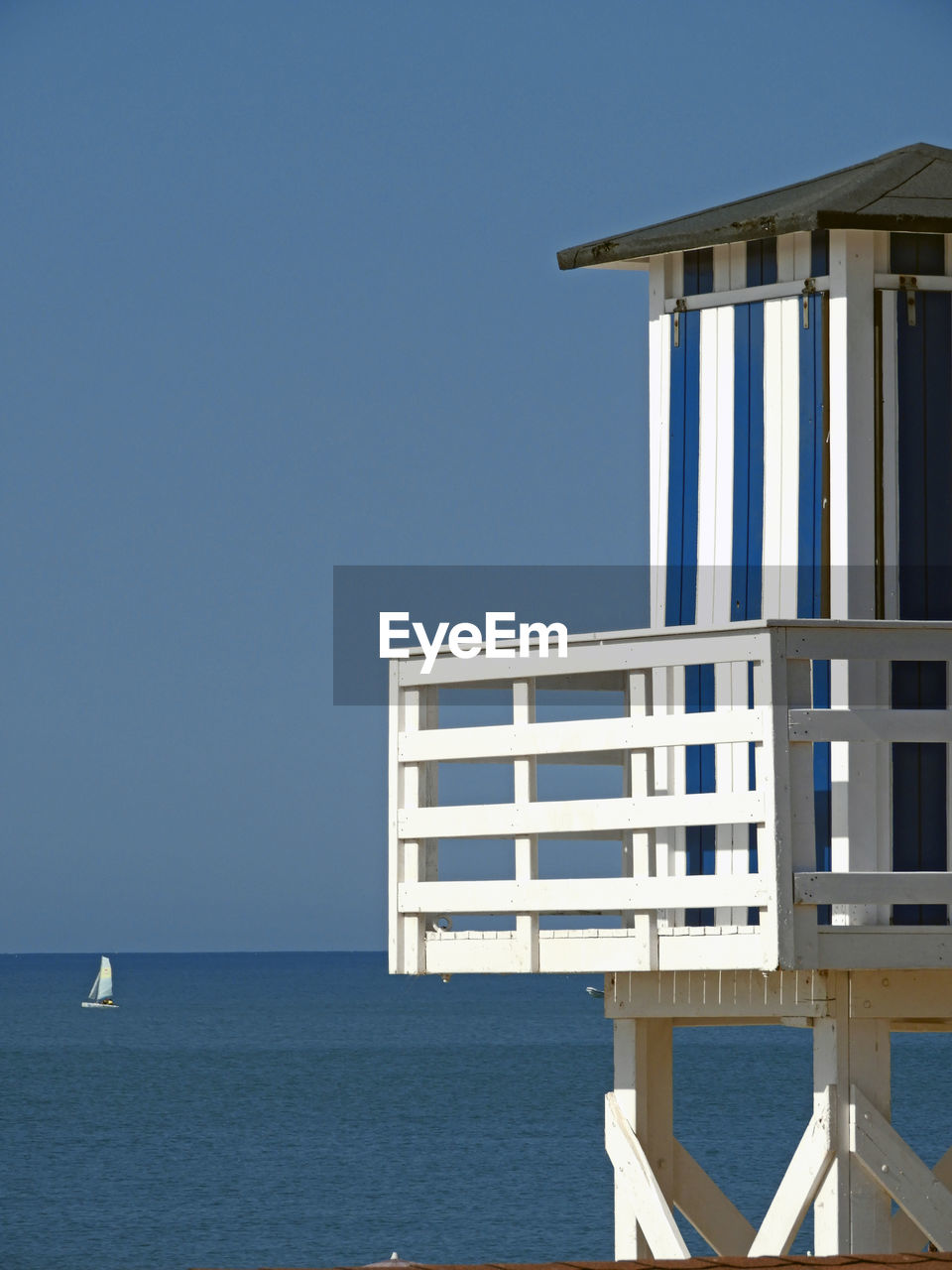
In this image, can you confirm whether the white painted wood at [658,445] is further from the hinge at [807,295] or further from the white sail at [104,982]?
the white sail at [104,982]

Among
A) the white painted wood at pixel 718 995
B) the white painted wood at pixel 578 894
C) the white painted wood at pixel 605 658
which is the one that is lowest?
the white painted wood at pixel 718 995

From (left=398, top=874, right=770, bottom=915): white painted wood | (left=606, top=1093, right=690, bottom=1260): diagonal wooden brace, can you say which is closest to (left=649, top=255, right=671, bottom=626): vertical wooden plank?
(left=398, top=874, right=770, bottom=915): white painted wood

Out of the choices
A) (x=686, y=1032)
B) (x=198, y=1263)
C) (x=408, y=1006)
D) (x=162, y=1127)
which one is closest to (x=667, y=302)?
(x=198, y=1263)

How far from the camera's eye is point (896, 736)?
9.10m

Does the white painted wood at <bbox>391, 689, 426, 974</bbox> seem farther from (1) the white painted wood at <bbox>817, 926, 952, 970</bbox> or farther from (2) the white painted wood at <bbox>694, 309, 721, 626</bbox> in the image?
(1) the white painted wood at <bbox>817, 926, 952, 970</bbox>

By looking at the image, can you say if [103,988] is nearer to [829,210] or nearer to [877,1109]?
[877,1109]

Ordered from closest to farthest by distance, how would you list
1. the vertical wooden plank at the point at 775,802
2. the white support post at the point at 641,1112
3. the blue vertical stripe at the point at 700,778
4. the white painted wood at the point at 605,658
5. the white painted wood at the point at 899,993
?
the vertical wooden plank at the point at 775,802 → the white painted wood at the point at 605,658 → the white painted wood at the point at 899,993 → the blue vertical stripe at the point at 700,778 → the white support post at the point at 641,1112

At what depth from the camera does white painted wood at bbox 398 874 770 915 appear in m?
9.13

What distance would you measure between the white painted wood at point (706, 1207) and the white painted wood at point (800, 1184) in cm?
97

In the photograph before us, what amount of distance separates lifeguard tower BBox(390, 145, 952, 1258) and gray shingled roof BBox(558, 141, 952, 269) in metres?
0.02

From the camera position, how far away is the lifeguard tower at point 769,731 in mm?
9109

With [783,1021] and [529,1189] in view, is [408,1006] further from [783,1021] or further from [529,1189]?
[783,1021]

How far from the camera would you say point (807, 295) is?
1034 cm

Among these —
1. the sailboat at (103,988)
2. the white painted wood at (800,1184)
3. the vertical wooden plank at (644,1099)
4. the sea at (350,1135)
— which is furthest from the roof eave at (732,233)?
the sailboat at (103,988)
